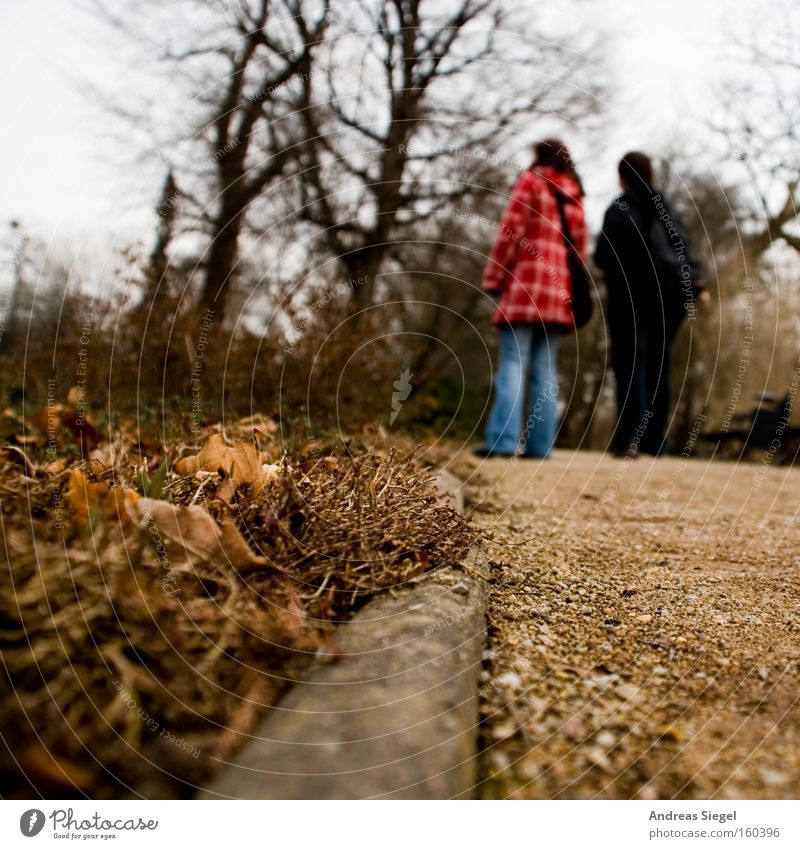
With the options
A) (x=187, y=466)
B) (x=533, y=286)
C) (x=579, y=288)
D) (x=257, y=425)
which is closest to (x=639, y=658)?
(x=187, y=466)

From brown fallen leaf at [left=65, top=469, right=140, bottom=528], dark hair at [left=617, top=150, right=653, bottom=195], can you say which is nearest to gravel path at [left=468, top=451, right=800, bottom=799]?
brown fallen leaf at [left=65, top=469, right=140, bottom=528]

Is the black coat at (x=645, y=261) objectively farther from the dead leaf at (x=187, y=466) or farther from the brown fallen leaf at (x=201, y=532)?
the brown fallen leaf at (x=201, y=532)

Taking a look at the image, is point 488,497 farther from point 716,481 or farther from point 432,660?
point 716,481

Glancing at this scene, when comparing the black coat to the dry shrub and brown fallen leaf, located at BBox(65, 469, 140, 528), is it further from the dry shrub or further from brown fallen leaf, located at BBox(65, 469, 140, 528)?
brown fallen leaf, located at BBox(65, 469, 140, 528)

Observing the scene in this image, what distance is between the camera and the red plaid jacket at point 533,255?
4398 millimetres

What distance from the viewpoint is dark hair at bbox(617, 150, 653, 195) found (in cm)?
478

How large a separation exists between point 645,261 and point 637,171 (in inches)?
24.6

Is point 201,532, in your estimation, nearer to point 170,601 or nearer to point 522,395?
point 170,601

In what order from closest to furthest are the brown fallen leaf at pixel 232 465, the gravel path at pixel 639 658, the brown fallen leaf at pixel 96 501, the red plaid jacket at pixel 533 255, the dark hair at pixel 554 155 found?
the gravel path at pixel 639 658, the brown fallen leaf at pixel 96 501, the brown fallen leaf at pixel 232 465, the dark hair at pixel 554 155, the red plaid jacket at pixel 533 255

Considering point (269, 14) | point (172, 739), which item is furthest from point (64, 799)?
point (269, 14)

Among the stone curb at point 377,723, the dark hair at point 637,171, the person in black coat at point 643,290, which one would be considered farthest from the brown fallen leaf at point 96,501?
the dark hair at point 637,171

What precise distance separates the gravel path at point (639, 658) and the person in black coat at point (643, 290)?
7.56 feet

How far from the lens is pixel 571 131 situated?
18.7 feet
